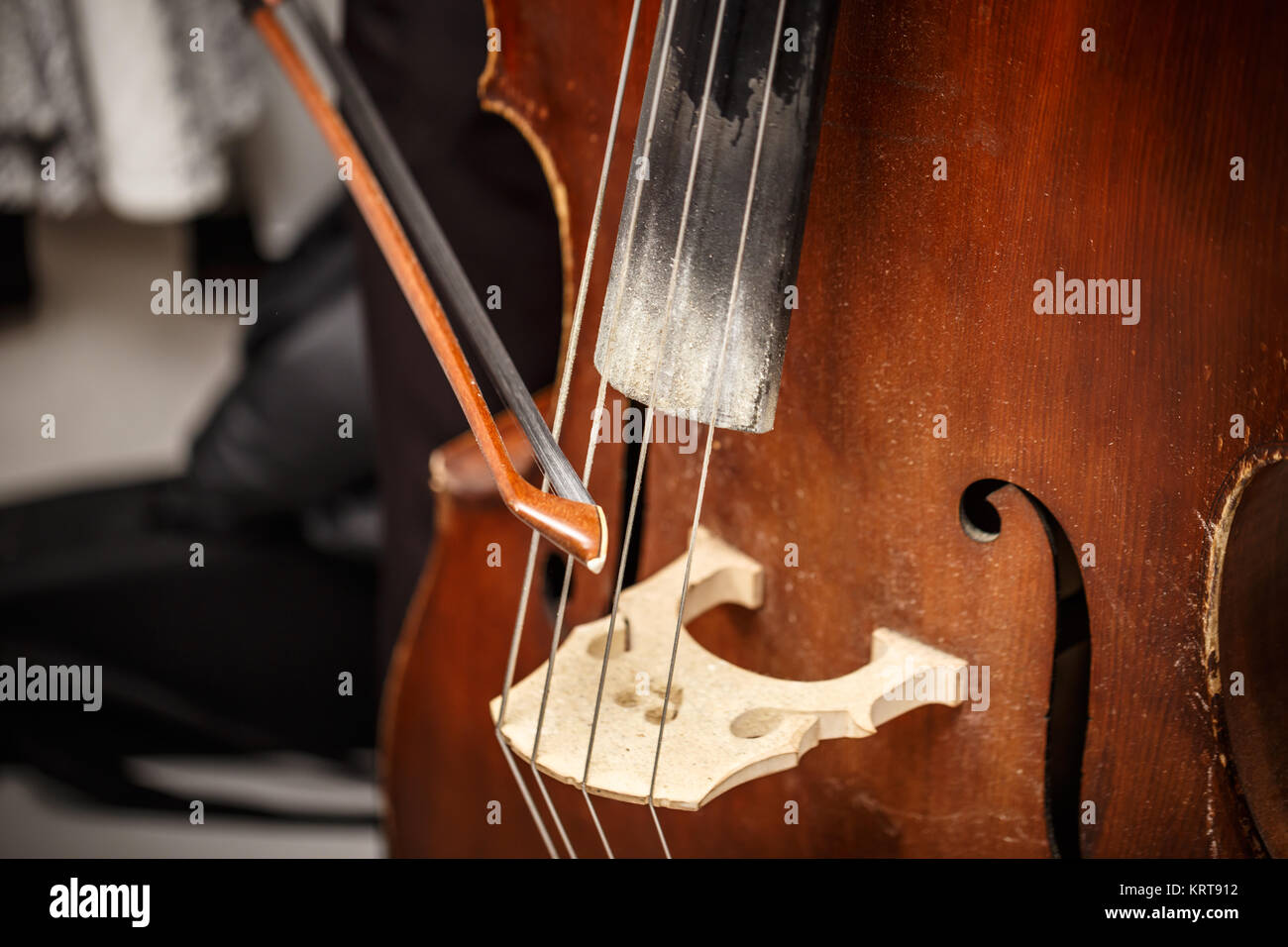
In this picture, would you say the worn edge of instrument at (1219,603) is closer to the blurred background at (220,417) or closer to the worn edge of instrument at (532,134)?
the worn edge of instrument at (532,134)

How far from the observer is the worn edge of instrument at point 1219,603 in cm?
40

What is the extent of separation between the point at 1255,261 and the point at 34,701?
112 centimetres

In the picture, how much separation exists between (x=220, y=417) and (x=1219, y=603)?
0.88m

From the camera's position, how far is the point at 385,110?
75cm

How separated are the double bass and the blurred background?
269 millimetres

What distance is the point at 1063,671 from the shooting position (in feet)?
1.53

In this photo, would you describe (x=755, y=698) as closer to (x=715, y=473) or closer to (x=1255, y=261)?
(x=715, y=473)

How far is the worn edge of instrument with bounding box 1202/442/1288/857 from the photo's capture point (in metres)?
0.40

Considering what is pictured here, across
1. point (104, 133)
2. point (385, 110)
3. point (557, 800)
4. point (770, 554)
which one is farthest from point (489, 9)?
point (104, 133)

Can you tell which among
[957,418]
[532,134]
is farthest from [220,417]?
[957,418]

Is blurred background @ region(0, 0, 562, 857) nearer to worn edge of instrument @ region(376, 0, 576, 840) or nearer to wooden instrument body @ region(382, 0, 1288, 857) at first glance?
worn edge of instrument @ region(376, 0, 576, 840)

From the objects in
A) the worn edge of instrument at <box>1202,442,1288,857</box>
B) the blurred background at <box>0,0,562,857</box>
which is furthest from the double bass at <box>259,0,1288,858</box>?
the blurred background at <box>0,0,562,857</box>

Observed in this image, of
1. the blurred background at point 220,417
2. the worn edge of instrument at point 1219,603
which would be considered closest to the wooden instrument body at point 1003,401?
the worn edge of instrument at point 1219,603

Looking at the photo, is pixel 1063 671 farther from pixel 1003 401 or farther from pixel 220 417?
pixel 220 417
